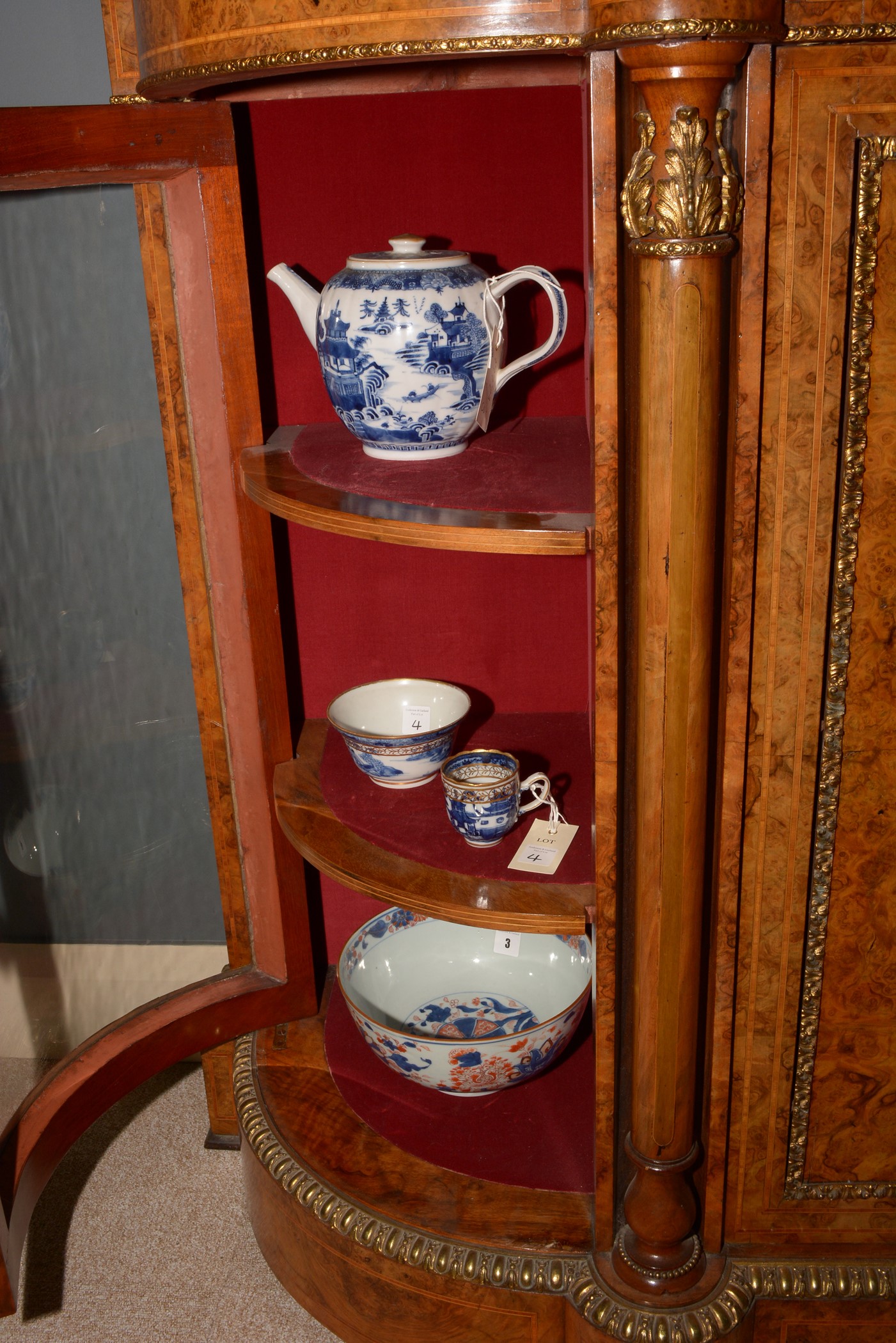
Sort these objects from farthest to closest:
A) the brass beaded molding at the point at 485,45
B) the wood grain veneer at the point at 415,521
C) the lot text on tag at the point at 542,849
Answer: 1. the lot text on tag at the point at 542,849
2. the wood grain veneer at the point at 415,521
3. the brass beaded molding at the point at 485,45

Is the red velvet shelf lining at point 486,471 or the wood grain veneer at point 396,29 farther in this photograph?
the red velvet shelf lining at point 486,471

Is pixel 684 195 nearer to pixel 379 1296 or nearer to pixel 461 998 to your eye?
pixel 461 998

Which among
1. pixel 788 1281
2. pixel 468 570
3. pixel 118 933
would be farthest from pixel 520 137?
pixel 788 1281

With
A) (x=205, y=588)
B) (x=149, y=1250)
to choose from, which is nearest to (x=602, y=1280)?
(x=149, y=1250)

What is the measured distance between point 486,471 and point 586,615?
0.42 metres

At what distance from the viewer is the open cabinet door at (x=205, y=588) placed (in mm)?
1209

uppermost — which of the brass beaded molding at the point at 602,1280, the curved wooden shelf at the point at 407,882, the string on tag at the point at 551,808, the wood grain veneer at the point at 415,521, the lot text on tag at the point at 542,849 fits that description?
the wood grain veneer at the point at 415,521

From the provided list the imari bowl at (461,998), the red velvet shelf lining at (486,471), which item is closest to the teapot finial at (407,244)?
the red velvet shelf lining at (486,471)

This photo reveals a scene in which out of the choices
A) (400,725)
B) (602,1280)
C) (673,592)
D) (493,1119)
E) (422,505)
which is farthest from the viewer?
(400,725)

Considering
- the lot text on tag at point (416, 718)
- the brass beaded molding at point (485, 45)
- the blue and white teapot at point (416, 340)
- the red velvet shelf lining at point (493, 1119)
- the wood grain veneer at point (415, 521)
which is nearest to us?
the brass beaded molding at point (485, 45)

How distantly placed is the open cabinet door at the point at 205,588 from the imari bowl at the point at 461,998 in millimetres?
117

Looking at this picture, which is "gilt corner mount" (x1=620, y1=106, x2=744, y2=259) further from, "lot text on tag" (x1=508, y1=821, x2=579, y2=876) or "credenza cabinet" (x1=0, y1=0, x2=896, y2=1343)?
"lot text on tag" (x1=508, y1=821, x2=579, y2=876)

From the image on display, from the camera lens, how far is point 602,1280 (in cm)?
126

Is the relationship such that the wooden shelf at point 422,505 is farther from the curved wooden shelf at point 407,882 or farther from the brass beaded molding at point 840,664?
the curved wooden shelf at point 407,882
